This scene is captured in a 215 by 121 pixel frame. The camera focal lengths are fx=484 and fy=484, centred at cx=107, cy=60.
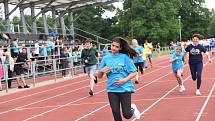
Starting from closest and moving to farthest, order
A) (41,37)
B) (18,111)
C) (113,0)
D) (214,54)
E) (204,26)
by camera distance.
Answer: (18,111)
(41,37)
(113,0)
(214,54)
(204,26)

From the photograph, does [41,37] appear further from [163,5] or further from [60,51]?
[163,5]

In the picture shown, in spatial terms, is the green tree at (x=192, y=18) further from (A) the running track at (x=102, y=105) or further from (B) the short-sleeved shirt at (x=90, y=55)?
(B) the short-sleeved shirt at (x=90, y=55)

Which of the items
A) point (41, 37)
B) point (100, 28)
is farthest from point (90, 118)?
point (100, 28)

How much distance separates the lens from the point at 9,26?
3547 cm

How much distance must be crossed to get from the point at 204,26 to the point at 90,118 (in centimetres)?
9782

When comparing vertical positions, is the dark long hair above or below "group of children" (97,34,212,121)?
above

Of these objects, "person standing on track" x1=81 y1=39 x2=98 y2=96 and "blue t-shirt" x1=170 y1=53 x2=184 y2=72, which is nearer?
"blue t-shirt" x1=170 y1=53 x2=184 y2=72

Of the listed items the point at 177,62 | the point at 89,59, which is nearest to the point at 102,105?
the point at 89,59

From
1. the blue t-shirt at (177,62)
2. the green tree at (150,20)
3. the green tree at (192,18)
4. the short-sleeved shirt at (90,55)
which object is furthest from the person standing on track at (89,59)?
the green tree at (192,18)

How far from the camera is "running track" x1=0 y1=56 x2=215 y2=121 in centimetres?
1062

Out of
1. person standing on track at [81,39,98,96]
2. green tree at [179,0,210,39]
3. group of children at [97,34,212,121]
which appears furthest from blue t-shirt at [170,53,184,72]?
green tree at [179,0,210,39]

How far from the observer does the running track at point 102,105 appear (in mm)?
10625

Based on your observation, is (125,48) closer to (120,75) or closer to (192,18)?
(120,75)

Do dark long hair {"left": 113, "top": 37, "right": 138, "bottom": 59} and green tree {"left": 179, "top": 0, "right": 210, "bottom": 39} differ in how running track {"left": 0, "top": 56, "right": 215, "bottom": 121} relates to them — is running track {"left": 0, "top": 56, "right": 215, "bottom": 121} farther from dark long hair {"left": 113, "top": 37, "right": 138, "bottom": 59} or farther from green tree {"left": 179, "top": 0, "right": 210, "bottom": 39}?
green tree {"left": 179, "top": 0, "right": 210, "bottom": 39}
